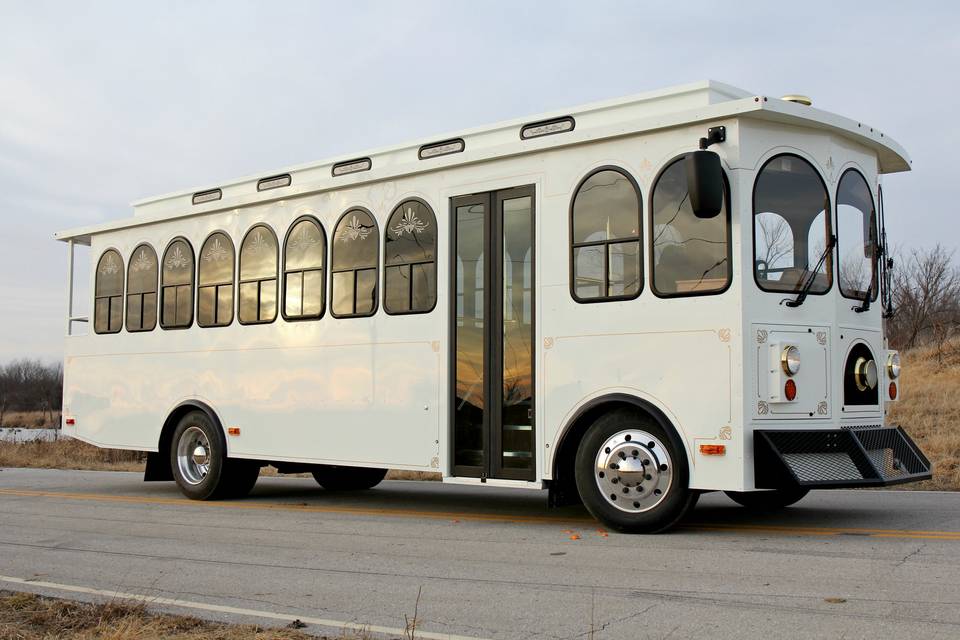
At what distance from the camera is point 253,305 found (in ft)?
37.2

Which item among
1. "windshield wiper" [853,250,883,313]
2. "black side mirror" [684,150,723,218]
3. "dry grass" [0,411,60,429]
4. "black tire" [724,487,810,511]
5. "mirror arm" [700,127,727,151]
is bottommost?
"dry grass" [0,411,60,429]

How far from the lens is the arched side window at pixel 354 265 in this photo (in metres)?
10.0

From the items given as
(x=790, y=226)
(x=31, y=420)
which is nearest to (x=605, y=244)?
(x=790, y=226)

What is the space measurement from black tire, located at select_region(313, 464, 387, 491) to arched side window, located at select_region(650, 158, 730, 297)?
5849 millimetres

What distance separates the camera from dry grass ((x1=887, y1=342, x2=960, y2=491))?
13117 millimetres

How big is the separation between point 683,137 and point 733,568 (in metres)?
3.25

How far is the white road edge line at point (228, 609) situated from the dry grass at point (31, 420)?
44.3 meters

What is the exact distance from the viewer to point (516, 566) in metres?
6.74

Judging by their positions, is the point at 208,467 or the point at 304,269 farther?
the point at 208,467

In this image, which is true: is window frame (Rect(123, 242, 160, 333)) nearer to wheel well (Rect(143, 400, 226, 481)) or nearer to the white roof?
wheel well (Rect(143, 400, 226, 481))

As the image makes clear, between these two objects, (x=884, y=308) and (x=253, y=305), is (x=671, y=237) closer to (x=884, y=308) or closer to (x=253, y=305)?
(x=884, y=308)

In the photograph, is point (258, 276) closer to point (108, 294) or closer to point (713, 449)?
point (108, 294)

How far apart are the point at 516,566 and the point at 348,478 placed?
20.4 ft

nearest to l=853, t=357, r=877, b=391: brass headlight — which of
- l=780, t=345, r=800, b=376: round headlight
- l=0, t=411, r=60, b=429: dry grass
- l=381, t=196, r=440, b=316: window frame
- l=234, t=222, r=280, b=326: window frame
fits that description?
l=780, t=345, r=800, b=376: round headlight
